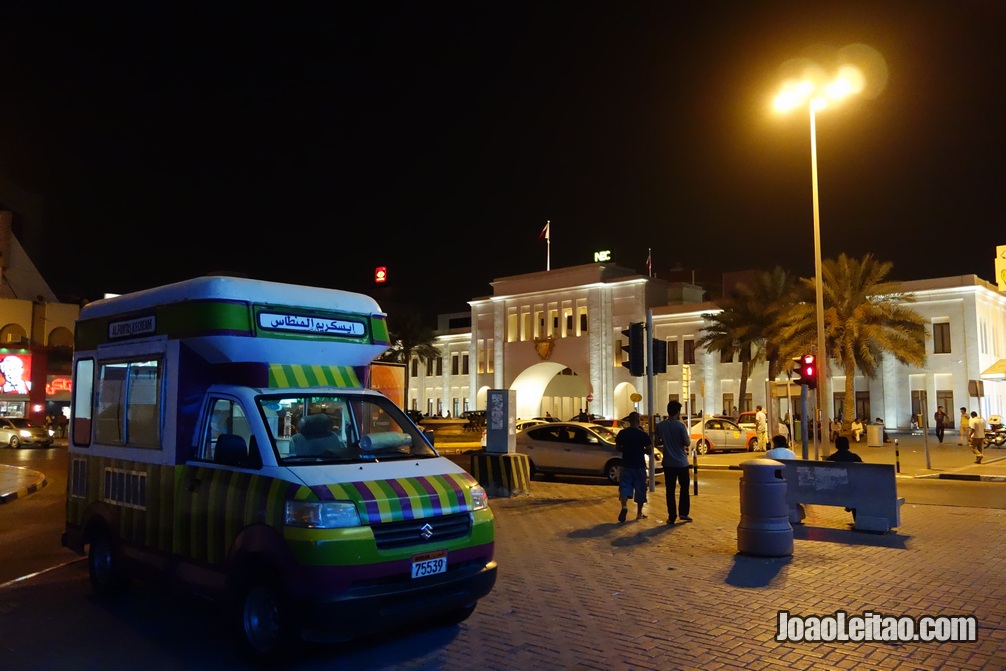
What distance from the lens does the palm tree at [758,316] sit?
140 feet

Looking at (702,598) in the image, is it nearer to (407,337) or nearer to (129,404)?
(129,404)

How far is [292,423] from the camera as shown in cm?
655

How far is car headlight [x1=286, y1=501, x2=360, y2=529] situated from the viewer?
5.48m

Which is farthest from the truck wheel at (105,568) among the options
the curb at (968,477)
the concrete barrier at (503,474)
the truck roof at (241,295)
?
the curb at (968,477)

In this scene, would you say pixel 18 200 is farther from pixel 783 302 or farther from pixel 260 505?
pixel 260 505

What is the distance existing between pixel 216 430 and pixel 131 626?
6.23 ft

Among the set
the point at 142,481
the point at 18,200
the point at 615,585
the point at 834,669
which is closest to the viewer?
the point at 834,669

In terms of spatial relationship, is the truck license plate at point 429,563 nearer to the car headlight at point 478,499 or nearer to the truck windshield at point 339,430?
the car headlight at point 478,499

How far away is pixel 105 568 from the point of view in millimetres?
7809

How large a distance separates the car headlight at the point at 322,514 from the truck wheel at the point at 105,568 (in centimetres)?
309

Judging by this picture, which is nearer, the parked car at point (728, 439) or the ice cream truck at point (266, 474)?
the ice cream truck at point (266, 474)

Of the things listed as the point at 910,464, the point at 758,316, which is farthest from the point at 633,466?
the point at 758,316

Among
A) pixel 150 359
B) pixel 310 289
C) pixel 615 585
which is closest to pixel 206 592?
pixel 150 359

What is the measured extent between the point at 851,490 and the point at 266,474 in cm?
879
